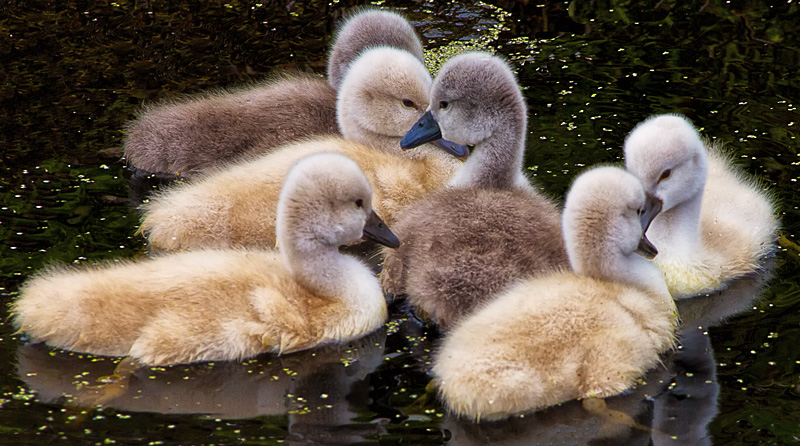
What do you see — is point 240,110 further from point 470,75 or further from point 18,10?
point 18,10

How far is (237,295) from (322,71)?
3376 mm

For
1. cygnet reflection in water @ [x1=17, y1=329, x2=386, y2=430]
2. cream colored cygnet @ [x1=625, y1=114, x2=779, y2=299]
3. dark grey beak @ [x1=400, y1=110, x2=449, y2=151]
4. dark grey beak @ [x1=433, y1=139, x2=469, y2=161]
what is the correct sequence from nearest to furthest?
cygnet reflection in water @ [x1=17, y1=329, x2=386, y2=430], cream colored cygnet @ [x1=625, y1=114, x2=779, y2=299], dark grey beak @ [x1=400, y1=110, x2=449, y2=151], dark grey beak @ [x1=433, y1=139, x2=469, y2=161]

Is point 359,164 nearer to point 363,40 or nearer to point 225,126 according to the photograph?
point 225,126

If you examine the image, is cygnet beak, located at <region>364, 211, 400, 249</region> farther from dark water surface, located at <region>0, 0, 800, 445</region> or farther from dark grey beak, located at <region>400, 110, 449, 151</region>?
dark grey beak, located at <region>400, 110, 449, 151</region>

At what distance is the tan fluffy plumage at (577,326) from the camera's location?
13.9 feet

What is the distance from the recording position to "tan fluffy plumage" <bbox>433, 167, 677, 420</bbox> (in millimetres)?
4242

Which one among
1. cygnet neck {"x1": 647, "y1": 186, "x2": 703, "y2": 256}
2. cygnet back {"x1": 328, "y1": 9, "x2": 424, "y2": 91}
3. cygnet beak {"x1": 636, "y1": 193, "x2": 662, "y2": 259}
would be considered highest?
cygnet back {"x1": 328, "y1": 9, "x2": 424, "y2": 91}

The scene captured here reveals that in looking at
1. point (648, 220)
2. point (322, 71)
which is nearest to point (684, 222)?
point (648, 220)

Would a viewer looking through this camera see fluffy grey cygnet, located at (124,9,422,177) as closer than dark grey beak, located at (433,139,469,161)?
No

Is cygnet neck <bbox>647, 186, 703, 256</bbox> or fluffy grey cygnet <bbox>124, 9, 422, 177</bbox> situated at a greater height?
fluffy grey cygnet <bbox>124, 9, 422, 177</bbox>

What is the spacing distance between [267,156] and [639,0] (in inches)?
159

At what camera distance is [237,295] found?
4750 mm

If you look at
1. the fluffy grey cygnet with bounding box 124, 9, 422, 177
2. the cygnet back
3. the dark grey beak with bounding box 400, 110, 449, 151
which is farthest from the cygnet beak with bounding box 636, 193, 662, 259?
the cygnet back

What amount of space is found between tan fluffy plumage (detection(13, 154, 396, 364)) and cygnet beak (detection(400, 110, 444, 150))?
0.95m
